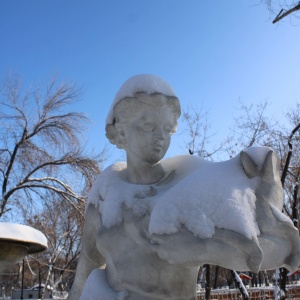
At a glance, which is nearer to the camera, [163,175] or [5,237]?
[163,175]

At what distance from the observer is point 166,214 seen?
1.42 meters

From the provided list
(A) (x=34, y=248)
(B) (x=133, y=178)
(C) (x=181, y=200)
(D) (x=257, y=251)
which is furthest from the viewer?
(A) (x=34, y=248)

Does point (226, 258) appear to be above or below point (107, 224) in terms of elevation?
below

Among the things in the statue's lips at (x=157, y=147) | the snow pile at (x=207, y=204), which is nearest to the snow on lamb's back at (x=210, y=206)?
the snow pile at (x=207, y=204)

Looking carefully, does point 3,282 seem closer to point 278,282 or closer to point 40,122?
point 40,122

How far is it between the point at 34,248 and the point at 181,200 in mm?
3801

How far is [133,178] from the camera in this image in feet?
6.23

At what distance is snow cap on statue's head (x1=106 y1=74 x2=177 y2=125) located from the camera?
1790 mm

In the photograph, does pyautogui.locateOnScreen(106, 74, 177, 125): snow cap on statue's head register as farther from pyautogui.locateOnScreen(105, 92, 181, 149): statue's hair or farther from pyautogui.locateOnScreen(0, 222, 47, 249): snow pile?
pyautogui.locateOnScreen(0, 222, 47, 249): snow pile

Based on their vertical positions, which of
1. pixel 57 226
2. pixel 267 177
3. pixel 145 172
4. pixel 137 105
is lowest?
pixel 267 177

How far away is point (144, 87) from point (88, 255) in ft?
3.18

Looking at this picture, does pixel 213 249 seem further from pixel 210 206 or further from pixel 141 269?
pixel 141 269

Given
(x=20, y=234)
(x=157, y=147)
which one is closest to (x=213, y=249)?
(x=157, y=147)

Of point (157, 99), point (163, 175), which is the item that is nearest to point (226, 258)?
point (163, 175)
